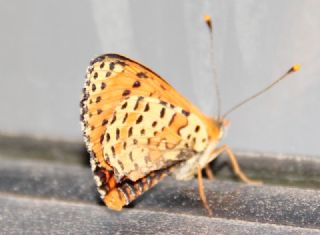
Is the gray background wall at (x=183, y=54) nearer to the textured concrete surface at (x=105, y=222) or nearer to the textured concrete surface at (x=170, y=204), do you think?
the textured concrete surface at (x=170, y=204)

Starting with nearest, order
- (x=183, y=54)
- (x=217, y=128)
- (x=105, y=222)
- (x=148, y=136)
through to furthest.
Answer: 1. (x=105, y=222)
2. (x=148, y=136)
3. (x=217, y=128)
4. (x=183, y=54)

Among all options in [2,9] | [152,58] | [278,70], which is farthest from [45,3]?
[278,70]

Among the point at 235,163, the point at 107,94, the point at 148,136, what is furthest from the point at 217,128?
the point at 107,94

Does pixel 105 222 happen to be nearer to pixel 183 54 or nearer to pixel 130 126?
pixel 130 126

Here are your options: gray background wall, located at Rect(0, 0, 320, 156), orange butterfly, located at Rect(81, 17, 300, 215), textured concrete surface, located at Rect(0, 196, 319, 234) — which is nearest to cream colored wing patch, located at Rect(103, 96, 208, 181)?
orange butterfly, located at Rect(81, 17, 300, 215)

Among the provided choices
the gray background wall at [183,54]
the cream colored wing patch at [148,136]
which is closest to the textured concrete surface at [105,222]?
the cream colored wing patch at [148,136]

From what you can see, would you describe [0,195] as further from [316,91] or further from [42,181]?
[316,91]
